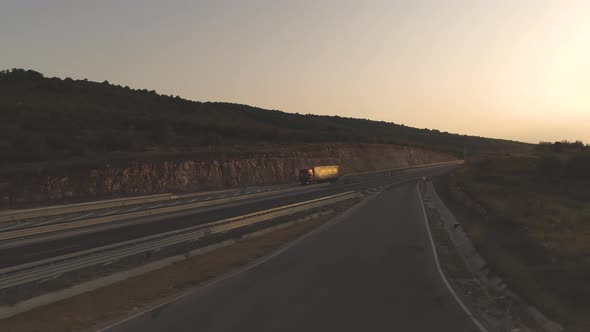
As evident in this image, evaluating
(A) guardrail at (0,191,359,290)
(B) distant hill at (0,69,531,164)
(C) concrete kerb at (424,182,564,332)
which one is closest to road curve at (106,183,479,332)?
(C) concrete kerb at (424,182,564,332)

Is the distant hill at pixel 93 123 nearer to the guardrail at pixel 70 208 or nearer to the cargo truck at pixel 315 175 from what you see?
the guardrail at pixel 70 208

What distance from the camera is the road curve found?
789cm

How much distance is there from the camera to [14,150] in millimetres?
38656

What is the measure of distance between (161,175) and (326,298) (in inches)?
1422

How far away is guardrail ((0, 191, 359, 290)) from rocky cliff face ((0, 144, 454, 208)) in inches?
765

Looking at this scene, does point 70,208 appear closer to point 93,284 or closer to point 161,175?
point 161,175

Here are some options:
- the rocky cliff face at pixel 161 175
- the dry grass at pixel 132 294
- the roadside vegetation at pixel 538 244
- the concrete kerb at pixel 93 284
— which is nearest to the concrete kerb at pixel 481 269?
the roadside vegetation at pixel 538 244

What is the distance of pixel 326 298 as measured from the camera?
376 inches

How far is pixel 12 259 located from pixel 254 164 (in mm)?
43056

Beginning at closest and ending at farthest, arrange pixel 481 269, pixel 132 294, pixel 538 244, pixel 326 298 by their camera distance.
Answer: pixel 326 298
pixel 132 294
pixel 481 269
pixel 538 244

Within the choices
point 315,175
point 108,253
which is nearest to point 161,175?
point 315,175

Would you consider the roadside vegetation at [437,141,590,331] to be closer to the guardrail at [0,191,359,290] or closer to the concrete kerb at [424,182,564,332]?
the concrete kerb at [424,182,564,332]

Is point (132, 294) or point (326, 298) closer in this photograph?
point (326, 298)

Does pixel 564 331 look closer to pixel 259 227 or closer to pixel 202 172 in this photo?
pixel 259 227
